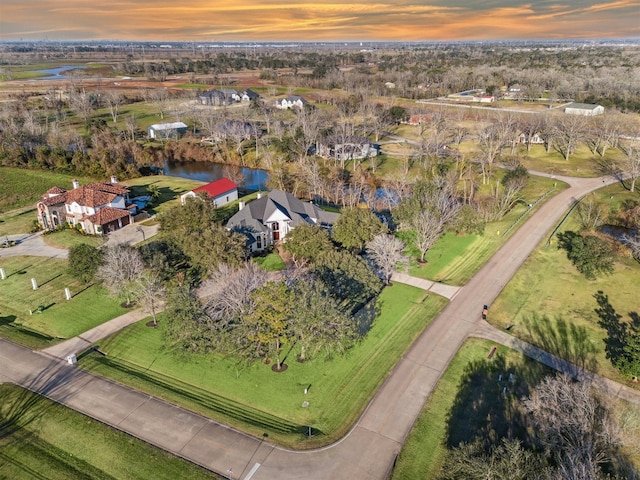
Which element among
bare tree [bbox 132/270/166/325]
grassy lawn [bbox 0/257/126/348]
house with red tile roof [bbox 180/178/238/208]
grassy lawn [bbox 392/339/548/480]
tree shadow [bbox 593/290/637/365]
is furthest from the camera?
house with red tile roof [bbox 180/178/238/208]

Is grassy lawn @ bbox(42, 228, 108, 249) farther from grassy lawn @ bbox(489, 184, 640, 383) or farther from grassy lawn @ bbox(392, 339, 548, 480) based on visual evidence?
grassy lawn @ bbox(489, 184, 640, 383)

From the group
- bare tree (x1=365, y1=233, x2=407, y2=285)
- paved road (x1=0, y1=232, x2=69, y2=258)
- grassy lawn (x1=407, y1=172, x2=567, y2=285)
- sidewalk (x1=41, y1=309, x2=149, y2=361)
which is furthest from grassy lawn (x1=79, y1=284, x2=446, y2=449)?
paved road (x1=0, y1=232, x2=69, y2=258)

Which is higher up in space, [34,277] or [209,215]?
[209,215]

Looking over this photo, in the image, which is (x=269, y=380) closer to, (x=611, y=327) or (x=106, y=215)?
(x=611, y=327)

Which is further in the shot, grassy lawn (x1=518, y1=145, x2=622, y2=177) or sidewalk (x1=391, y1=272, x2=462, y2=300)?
grassy lawn (x1=518, y1=145, x2=622, y2=177)

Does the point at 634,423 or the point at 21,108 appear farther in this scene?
the point at 21,108

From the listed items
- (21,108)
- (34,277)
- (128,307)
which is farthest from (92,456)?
(21,108)

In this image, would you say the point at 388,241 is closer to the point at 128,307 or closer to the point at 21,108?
the point at 128,307
